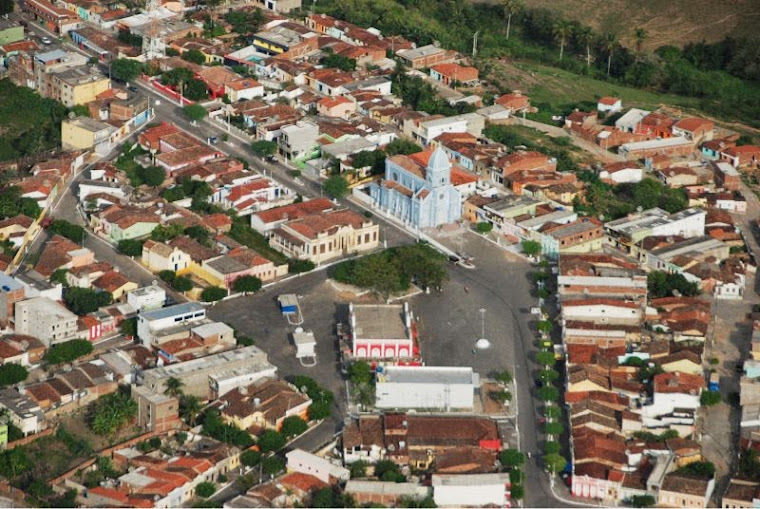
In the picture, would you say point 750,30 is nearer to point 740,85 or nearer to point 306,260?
point 740,85

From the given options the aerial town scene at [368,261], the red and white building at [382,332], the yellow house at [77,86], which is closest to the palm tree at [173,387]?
the aerial town scene at [368,261]

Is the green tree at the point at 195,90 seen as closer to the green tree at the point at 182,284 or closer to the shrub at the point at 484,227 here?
the shrub at the point at 484,227

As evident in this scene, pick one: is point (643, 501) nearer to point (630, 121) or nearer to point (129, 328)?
point (129, 328)

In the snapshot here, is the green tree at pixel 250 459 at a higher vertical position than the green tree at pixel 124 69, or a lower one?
lower

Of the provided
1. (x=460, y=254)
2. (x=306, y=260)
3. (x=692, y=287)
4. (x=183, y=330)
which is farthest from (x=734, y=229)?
(x=183, y=330)

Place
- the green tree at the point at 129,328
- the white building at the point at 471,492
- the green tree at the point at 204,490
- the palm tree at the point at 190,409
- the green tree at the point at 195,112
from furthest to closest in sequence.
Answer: the green tree at the point at 195,112, the green tree at the point at 129,328, the palm tree at the point at 190,409, the green tree at the point at 204,490, the white building at the point at 471,492

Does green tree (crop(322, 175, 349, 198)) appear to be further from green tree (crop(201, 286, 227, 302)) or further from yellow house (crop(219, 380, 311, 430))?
yellow house (crop(219, 380, 311, 430))

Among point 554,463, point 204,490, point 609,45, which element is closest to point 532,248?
point 554,463
